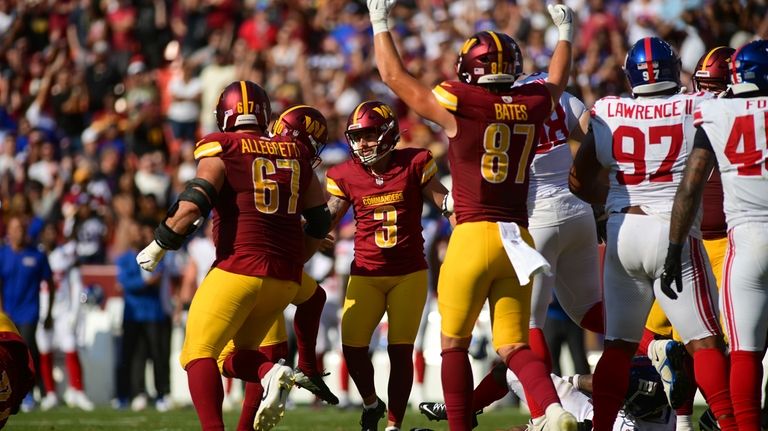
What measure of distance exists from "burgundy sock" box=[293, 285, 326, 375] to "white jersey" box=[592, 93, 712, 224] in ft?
7.82

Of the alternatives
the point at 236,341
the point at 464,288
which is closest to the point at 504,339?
the point at 464,288

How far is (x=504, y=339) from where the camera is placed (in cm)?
670

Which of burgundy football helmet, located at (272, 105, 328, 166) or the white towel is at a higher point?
burgundy football helmet, located at (272, 105, 328, 166)

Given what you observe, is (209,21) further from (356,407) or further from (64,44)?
(356,407)

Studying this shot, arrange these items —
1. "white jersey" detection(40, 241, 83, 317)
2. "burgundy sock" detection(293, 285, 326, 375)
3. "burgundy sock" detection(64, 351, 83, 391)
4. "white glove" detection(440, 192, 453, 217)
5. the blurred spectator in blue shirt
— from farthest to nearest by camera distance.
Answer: "white jersey" detection(40, 241, 83, 317) < "burgundy sock" detection(64, 351, 83, 391) < the blurred spectator in blue shirt < "burgundy sock" detection(293, 285, 326, 375) < "white glove" detection(440, 192, 453, 217)

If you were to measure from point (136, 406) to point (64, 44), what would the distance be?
368 inches

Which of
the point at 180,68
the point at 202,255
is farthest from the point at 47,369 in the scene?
the point at 180,68

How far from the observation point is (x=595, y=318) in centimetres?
770

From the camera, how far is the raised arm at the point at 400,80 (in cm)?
674

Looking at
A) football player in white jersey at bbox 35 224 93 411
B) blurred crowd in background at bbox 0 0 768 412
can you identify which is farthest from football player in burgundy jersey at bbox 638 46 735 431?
football player in white jersey at bbox 35 224 93 411

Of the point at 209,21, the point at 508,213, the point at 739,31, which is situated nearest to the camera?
the point at 508,213

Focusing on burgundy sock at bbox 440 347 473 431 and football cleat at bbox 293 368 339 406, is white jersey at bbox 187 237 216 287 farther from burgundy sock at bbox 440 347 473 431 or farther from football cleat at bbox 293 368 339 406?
burgundy sock at bbox 440 347 473 431

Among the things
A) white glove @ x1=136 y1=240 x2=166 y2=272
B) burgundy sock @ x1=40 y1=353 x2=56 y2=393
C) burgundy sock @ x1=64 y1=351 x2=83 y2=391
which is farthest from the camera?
burgundy sock @ x1=64 y1=351 x2=83 y2=391

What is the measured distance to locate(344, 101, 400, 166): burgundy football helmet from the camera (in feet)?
26.5
